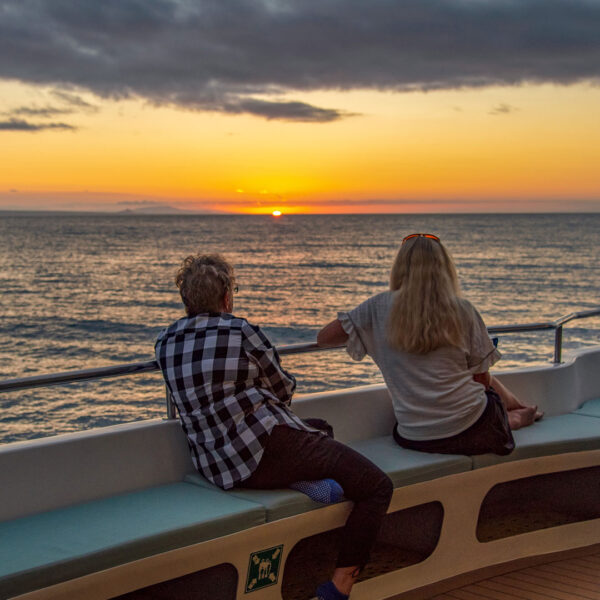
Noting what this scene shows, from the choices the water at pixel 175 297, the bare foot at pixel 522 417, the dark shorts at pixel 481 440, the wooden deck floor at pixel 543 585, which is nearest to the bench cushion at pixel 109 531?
the dark shorts at pixel 481 440

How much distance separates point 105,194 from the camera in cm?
7181

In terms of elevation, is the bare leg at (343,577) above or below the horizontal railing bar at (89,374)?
below

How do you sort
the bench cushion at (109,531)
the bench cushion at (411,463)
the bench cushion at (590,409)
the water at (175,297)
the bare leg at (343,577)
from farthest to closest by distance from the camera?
the water at (175,297)
the bench cushion at (590,409)
the bench cushion at (411,463)
the bare leg at (343,577)
the bench cushion at (109,531)

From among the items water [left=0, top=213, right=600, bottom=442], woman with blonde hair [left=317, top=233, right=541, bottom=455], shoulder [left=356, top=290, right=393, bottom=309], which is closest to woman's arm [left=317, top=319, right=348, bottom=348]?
woman with blonde hair [left=317, top=233, right=541, bottom=455]

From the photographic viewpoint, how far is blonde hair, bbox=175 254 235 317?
2.53 meters

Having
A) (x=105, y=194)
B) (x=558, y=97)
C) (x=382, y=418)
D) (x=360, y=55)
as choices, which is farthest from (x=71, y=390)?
(x=105, y=194)

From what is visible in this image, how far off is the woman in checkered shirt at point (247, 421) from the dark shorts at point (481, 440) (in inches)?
17.7

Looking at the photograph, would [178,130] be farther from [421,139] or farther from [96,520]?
[96,520]

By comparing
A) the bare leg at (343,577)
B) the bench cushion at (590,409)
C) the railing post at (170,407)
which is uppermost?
the railing post at (170,407)

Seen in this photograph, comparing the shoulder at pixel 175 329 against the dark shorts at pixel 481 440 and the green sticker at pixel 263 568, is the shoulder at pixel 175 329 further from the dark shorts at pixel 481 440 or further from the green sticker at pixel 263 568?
the dark shorts at pixel 481 440

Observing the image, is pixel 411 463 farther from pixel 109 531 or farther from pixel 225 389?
pixel 109 531

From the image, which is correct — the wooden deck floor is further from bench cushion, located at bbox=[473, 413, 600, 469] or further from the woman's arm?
the woman's arm

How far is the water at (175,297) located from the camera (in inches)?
678

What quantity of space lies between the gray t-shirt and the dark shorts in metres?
0.03
